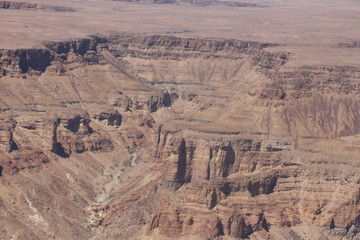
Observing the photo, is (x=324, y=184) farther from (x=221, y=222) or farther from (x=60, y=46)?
(x=60, y=46)

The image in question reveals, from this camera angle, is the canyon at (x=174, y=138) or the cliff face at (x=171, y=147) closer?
the cliff face at (x=171, y=147)

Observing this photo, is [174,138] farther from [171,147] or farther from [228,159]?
[228,159]

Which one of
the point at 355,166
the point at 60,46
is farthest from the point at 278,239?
the point at 60,46

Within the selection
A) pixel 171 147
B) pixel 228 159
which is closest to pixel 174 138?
pixel 171 147

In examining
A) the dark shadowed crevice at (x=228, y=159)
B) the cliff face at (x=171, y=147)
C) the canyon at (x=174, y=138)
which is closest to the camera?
the cliff face at (x=171, y=147)

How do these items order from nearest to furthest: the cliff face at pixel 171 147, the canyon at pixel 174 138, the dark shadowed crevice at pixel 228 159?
the cliff face at pixel 171 147 → the canyon at pixel 174 138 → the dark shadowed crevice at pixel 228 159
